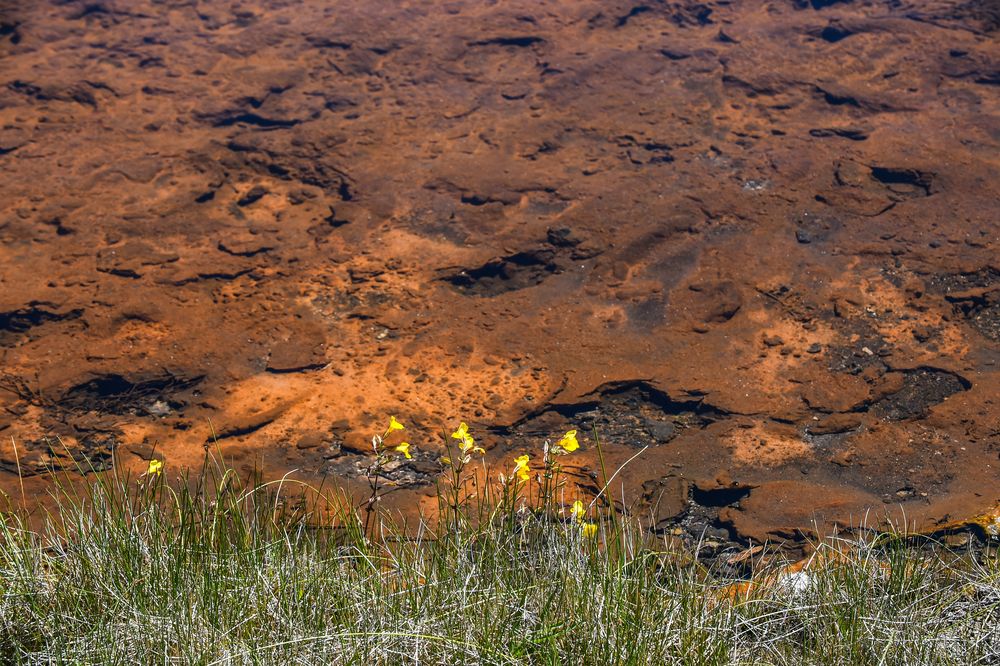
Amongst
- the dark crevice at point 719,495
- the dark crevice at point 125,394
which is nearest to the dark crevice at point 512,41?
the dark crevice at point 125,394

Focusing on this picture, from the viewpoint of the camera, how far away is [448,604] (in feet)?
7.55

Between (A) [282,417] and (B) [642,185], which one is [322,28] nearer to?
(B) [642,185]

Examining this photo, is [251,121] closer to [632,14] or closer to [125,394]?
[125,394]

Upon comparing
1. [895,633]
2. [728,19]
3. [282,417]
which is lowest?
[282,417]

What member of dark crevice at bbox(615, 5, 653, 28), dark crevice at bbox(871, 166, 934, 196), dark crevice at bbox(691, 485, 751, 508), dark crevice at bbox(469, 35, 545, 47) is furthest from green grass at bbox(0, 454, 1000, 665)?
dark crevice at bbox(615, 5, 653, 28)

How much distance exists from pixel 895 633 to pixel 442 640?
1028 mm

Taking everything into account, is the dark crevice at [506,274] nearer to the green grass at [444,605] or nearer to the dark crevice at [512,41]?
the green grass at [444,605]

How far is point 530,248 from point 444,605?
2.57 m

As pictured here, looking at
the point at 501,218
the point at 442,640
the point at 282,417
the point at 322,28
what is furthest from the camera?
the point at 322,28

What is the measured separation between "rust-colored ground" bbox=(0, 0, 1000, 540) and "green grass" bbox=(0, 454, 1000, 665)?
2.45ft

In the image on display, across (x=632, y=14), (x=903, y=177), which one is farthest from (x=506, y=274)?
(x=632, y=14)

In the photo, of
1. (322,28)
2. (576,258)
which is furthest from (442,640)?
(322,28)

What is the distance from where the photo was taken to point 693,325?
4137 mm

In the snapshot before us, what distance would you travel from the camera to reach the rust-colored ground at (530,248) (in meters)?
3.59
